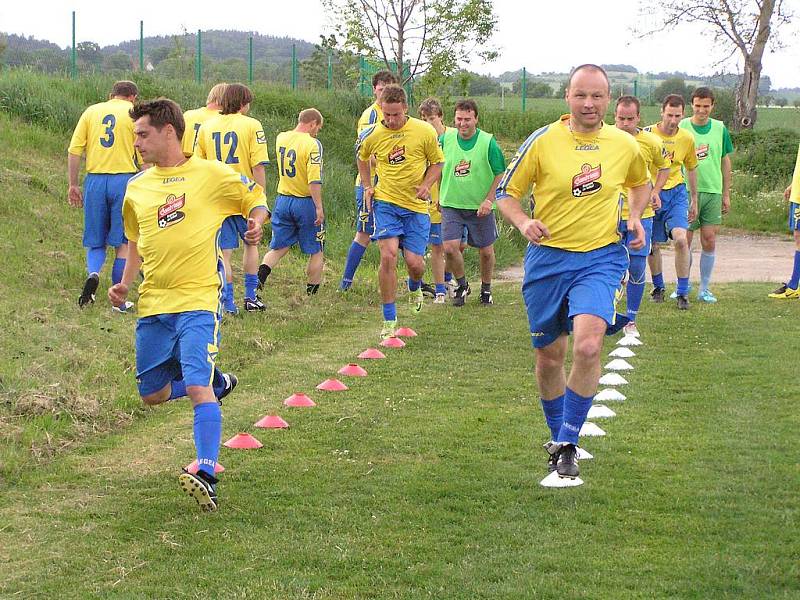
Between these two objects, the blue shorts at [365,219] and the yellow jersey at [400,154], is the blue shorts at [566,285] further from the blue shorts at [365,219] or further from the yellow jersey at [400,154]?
the blue shorts at [365,219]

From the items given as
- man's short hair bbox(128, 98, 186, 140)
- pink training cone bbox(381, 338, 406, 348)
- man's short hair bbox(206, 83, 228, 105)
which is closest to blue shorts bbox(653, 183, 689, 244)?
pink training cone bbox(381, 338, 406, 348)

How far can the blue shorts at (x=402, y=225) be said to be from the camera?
10781mm

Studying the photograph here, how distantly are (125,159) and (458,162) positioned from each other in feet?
12.0

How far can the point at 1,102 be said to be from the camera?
18.1 m

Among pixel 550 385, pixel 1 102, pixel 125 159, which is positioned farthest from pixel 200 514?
pixel 1 102

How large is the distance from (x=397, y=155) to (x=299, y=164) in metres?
1.92

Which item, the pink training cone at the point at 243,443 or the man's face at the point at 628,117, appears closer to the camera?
the pink training cone at the point at 243,443

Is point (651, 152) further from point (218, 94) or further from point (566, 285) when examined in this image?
point (218, 94)

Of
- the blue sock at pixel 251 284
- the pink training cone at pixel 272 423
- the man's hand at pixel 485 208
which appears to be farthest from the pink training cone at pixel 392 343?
the pink training cone at pixel 272 423

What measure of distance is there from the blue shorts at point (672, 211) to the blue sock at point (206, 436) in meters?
7.64

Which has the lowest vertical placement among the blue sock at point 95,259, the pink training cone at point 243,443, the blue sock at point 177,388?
the pink training cone at point 243,443

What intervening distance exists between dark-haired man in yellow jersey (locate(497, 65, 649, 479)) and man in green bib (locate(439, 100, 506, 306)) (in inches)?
237

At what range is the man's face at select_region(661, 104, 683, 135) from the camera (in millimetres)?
11695

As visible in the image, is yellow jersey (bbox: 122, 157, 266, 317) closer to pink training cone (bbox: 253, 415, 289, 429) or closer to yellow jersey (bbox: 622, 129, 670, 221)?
pink training cone (bbox: 253, 415, 289, 429)
